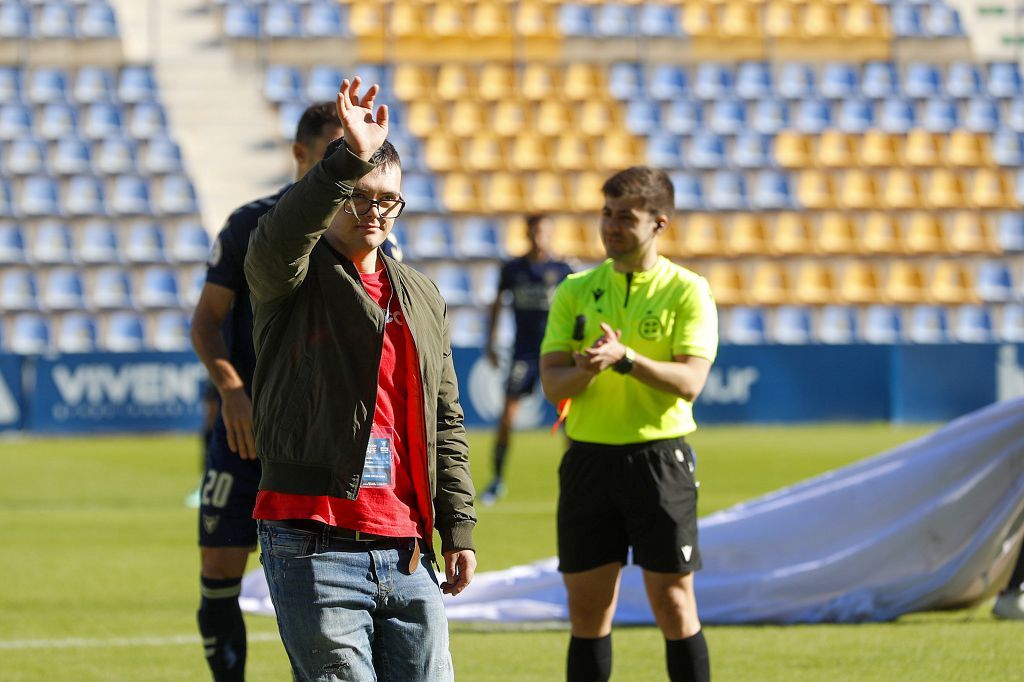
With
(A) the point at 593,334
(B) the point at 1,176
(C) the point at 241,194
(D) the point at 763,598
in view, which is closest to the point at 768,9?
(C) the point at 241,194

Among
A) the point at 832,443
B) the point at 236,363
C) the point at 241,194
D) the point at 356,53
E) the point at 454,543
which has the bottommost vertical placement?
the point at 832,443

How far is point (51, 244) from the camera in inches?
910

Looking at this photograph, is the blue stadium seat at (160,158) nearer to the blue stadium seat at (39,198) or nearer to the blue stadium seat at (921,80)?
the blue stadium seat at (39,198)

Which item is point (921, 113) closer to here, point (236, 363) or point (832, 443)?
point (832, 443)

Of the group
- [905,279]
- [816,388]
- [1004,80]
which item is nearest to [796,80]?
[1004,80]

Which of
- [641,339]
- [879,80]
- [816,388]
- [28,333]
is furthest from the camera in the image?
[879,80]

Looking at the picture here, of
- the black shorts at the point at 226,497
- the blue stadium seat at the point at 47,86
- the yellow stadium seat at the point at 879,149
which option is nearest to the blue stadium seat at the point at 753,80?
the yellow stadium seat at the point at 879,149

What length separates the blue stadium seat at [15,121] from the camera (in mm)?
23922

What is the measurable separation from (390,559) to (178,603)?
5.27 m

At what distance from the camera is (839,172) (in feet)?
83.7

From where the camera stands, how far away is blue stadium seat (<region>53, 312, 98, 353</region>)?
73.4ft

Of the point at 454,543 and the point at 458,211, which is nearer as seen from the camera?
the point at 454,543

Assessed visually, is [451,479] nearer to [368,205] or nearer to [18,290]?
[368,205]

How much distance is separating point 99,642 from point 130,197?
1698cm
